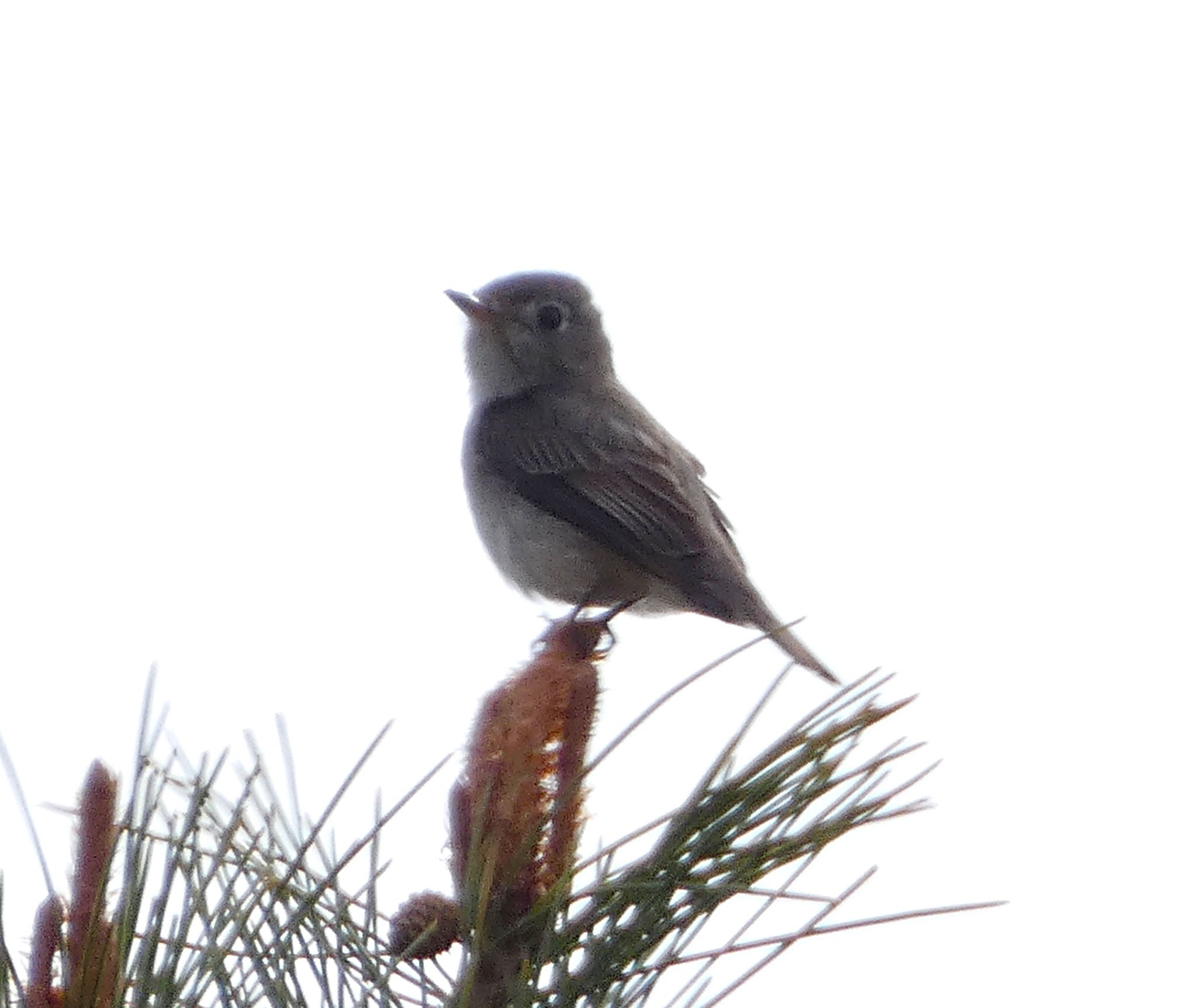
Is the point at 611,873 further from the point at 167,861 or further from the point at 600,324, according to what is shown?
the point at 600,324

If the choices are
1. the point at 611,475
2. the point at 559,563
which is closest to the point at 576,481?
the point at 611,475

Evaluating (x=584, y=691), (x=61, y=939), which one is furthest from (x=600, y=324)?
(x=61, y=939)

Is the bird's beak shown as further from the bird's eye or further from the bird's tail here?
the bird's tail

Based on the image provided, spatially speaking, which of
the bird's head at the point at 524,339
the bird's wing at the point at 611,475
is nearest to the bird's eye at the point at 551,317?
the bird's head at the point at 524,339

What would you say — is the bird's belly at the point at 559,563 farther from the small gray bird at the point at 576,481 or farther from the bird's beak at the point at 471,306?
the bird's beak at the point at 471,306

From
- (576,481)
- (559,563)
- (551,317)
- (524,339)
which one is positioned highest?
(551,317)

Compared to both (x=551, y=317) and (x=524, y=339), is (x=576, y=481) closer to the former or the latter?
(x=524, y=339)

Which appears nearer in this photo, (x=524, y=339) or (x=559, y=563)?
(x=559, y=563)

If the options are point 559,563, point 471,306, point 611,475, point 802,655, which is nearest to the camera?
point 802,655
